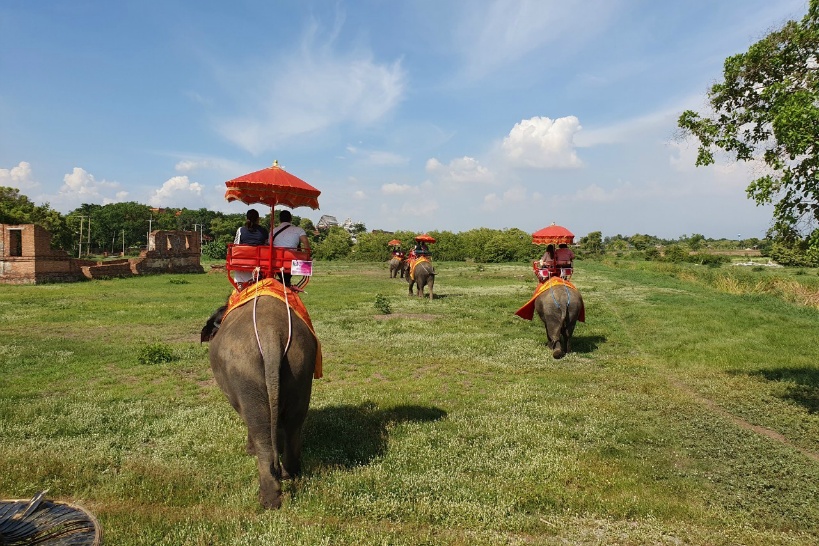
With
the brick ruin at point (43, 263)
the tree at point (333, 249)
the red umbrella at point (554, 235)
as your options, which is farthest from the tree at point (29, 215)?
the red umbrella at point (554, 235)

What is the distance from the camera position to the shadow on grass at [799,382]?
8.73 meters

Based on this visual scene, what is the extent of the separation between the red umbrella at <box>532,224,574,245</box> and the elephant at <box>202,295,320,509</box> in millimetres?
9297

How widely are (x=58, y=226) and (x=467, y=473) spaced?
63807 millimetres

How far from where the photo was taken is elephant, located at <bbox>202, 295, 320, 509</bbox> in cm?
503

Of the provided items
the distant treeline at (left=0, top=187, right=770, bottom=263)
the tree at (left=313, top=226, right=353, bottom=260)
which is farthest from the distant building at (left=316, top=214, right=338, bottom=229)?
the tree at (left=313, top=226, right=353, bottom=260)

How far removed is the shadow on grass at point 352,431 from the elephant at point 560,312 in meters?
5.37

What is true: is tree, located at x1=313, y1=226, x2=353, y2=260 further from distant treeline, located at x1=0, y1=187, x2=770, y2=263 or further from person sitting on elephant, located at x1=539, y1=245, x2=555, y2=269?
person sitting on elephant, located at x1=539, y1=245, x2=555, y2=269

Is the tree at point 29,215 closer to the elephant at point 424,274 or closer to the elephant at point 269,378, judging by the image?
the elephant at point 424,274

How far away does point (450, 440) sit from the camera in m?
6.77

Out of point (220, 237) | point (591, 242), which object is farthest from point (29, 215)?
point (591, 242)

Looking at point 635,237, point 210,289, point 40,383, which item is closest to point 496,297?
point 210,289

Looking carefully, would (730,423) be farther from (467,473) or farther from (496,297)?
(496,297)

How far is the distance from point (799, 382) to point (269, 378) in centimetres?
1060

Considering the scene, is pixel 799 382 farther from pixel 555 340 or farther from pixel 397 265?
pixel 397 265
